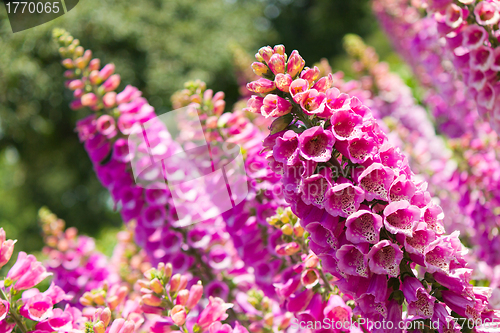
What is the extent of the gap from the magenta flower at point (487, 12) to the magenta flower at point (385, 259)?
0.96 meters

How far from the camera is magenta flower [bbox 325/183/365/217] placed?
80 centimetres

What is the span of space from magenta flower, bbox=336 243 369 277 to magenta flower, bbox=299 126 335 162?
196 millimetres

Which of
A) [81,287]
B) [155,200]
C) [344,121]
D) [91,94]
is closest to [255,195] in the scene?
[155,200]

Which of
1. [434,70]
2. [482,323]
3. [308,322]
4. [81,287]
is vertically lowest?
[81,287]

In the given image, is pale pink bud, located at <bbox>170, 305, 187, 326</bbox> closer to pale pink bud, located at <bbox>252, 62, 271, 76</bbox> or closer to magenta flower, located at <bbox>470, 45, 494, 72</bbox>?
pale pink bud, located at <bbox>252, 62, 271, 76</bbox>

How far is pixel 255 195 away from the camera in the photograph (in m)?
1.38

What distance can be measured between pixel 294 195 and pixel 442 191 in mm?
1606

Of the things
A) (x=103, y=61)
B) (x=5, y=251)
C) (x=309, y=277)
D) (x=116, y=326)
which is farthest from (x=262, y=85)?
(x=103, y=61)

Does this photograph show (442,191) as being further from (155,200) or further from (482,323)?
(155,200)

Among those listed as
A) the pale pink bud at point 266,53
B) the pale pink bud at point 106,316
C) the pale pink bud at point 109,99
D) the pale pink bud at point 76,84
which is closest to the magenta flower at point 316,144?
the pale pink bud at point 266,53

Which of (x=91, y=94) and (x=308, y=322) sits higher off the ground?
(x=91, y=94)

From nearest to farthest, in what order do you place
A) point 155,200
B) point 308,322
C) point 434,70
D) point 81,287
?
point 308,322 → point 155,200 → point 81,287 → point 434,70

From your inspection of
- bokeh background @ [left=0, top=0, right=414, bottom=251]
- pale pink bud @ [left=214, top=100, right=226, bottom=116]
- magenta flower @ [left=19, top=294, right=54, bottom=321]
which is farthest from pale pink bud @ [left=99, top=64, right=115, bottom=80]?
bokeh background @ [left=0, top=0, right=414, bottom=251]

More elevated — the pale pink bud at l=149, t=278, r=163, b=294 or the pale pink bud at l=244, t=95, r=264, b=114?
the pale pink bud at l=244, t=95, r=264, b=114
